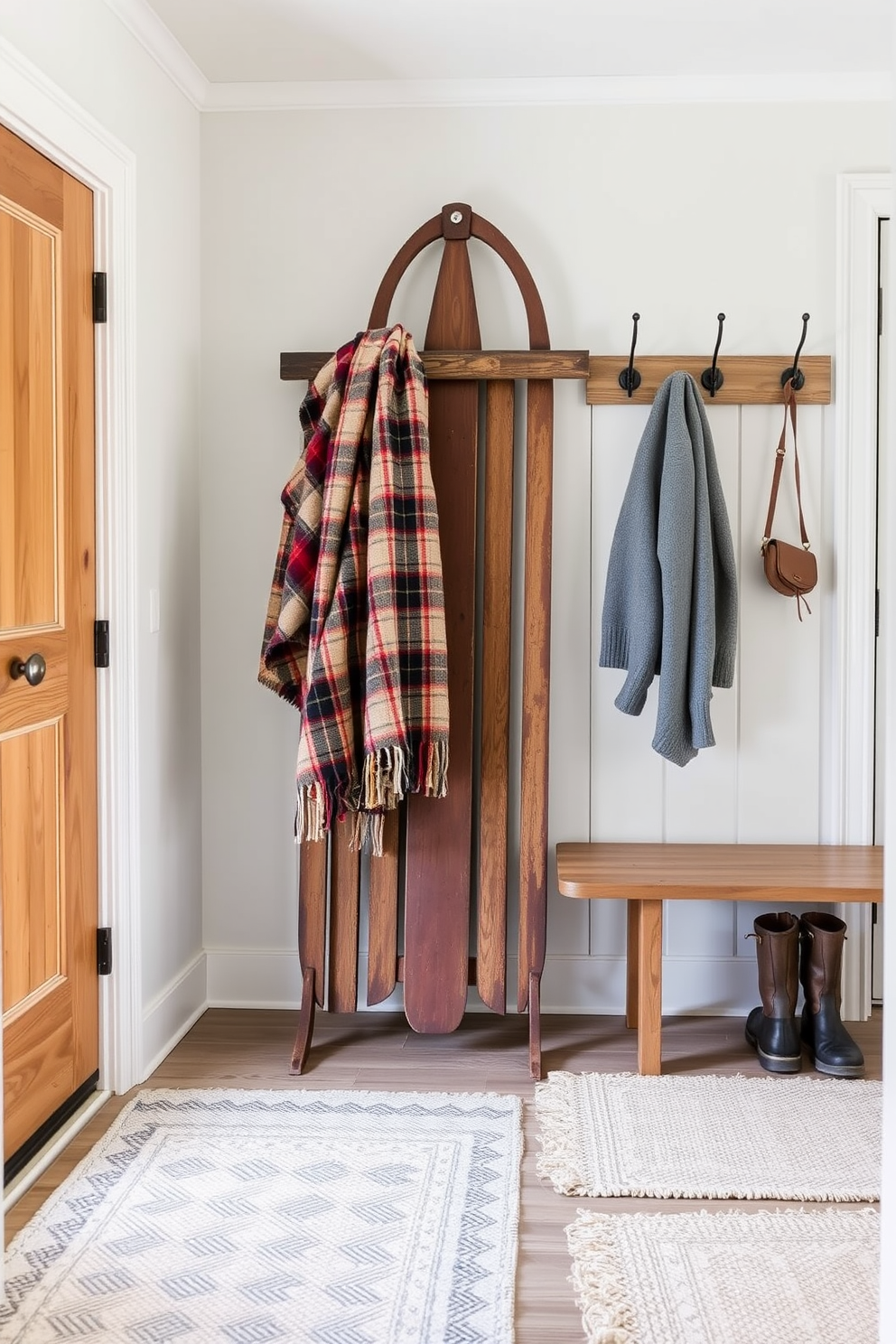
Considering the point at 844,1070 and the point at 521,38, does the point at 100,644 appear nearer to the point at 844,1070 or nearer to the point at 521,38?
the point at 521,38

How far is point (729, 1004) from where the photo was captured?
9.39 feet

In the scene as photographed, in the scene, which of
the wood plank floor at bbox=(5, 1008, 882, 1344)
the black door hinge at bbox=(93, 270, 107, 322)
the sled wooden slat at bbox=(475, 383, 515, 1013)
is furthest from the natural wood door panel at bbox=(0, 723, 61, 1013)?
the sled wooden slat at bbox=(475, 383, 515, 1013)

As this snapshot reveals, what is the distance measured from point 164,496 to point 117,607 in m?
0.38

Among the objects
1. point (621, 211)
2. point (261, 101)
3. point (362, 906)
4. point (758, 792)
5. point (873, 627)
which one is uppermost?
point (261, 101)

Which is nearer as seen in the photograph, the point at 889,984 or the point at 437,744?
the point at 889,984

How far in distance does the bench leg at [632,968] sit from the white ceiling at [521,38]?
6.72 feet

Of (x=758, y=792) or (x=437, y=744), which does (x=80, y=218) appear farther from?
(x=758, y=792)

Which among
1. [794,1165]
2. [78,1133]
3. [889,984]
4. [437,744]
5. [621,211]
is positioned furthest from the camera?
[621,211]

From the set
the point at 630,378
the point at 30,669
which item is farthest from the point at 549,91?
the point at 30,669

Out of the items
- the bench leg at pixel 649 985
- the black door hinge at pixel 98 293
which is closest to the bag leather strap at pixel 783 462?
the bench leg at pixel 649 985

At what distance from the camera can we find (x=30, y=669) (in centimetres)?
201

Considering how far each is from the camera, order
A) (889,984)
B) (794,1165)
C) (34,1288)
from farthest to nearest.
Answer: (794,1165) → (34,1288) → (889,984)

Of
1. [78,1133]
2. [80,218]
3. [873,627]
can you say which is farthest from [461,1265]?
[80,218]

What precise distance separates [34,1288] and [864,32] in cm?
303
